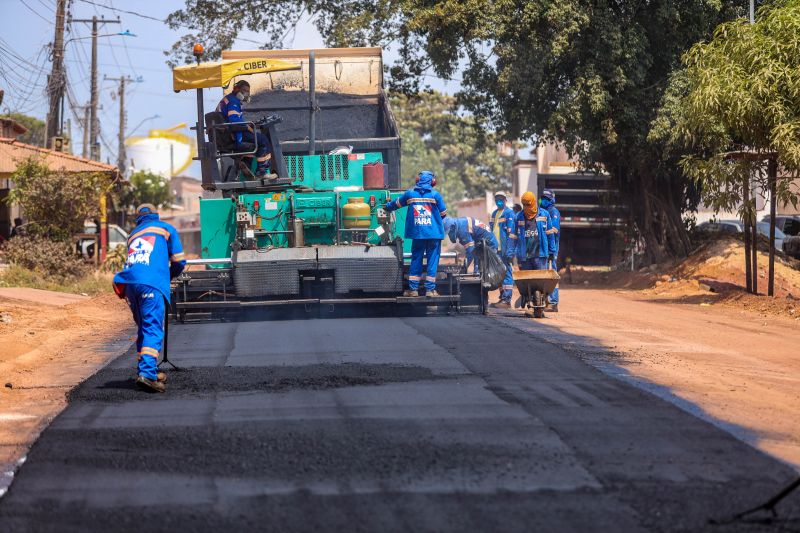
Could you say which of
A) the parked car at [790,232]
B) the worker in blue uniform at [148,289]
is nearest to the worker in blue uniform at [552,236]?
the worker in blue uniform at [148,289]

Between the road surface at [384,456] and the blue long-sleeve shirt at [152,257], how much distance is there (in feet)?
2.93

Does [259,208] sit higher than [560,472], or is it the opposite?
[259,208]

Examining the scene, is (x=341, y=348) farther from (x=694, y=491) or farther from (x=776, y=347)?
(x=694, y=491)

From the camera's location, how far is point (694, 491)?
17.8ft

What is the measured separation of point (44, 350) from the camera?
12.6m

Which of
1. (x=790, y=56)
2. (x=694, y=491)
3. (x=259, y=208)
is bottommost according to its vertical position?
(x=694, y=491)

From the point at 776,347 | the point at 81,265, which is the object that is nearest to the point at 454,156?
the point at 81,265

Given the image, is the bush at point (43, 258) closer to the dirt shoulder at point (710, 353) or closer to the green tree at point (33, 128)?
the dirt shoulder at point (710, 353)

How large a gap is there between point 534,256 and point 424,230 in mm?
2427

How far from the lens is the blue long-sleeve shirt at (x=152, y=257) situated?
29.0 feet

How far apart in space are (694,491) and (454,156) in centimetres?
7115

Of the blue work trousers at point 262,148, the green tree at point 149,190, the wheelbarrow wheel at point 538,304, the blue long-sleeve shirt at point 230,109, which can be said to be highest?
the green tree at point 149,190

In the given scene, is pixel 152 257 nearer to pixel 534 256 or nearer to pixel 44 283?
pixel 534 256

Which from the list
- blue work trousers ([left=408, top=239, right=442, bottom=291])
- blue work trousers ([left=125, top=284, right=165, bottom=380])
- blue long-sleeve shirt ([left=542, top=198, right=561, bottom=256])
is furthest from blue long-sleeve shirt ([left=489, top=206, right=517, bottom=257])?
blue work trousers ([left=125, top=284, right=165, bottom=380])
